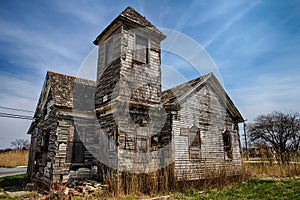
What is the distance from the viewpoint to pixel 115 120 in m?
8.98

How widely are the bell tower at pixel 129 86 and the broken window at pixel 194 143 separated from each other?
1.79 m

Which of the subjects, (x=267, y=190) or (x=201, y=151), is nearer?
(x=267, y=190)

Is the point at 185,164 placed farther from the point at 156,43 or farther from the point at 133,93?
the point at 156,43

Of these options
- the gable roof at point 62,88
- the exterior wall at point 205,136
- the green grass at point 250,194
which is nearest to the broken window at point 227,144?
the exterior wall at point 205,136

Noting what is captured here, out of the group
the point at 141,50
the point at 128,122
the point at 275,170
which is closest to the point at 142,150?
the point at 128,122

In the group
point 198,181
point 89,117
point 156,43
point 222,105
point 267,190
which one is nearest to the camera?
point 267,190

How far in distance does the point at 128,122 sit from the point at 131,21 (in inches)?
202

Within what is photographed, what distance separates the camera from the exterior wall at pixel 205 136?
388 inches

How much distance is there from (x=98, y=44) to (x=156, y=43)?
11.3 ft

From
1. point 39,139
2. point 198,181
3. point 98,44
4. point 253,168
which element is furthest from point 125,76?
point 253,168

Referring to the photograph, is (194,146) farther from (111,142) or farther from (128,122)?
(111,142)

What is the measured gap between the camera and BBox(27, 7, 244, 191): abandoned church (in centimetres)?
912

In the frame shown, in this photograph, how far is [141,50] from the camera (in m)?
11.0

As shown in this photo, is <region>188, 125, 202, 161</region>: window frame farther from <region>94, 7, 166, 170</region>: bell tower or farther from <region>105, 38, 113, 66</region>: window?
<region>105, 38, 113, 66</region>: window
